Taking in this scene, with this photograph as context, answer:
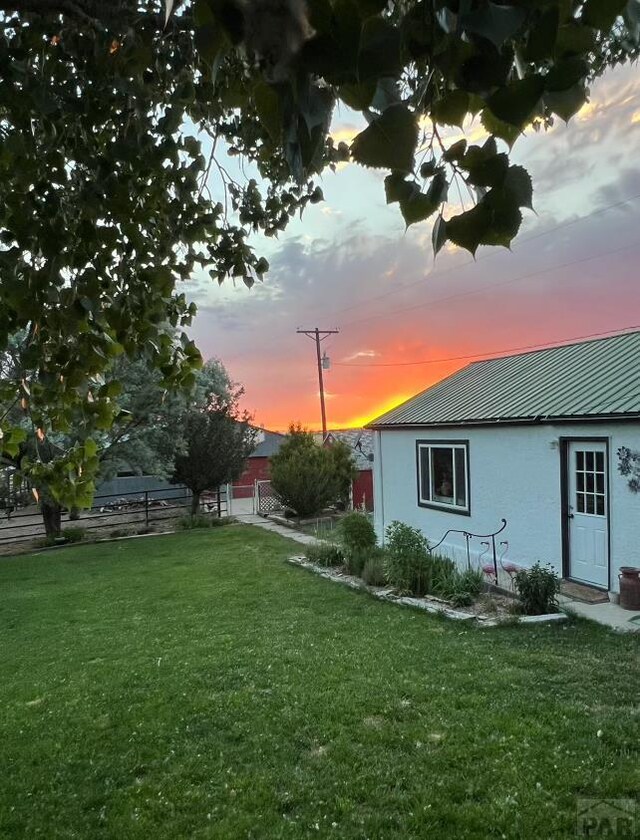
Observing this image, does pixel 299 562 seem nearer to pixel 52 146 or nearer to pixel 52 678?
pixel 52 678

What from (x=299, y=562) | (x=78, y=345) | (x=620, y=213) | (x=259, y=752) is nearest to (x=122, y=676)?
(x=259, y=752)

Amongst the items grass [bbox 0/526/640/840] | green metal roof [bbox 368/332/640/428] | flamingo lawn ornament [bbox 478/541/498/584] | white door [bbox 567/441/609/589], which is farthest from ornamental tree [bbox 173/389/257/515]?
white door [bbox 567/441/609/589]

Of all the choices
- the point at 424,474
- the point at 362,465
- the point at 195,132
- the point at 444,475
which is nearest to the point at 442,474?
the point at 444,475

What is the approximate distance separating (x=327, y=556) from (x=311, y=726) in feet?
22.5

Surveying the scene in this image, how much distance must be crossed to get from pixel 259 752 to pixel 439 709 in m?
1.34

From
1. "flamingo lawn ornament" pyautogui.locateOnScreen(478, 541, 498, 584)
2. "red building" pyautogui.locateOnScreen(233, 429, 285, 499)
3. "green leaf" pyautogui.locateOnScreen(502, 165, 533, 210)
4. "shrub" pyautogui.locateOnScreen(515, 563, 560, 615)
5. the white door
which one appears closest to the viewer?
"green leaf" pyautogui.locateOnScreen(502, 165, 533, 210)

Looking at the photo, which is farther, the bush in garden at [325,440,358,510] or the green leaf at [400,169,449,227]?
the bush in garden at [325,440,358,510]

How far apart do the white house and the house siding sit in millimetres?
17

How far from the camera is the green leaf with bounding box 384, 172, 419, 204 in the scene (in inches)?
33.6

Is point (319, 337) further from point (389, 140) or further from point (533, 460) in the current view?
point (389, 140)

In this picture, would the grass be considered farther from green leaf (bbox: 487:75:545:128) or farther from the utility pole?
the utility pole

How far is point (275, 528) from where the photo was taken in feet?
56.0

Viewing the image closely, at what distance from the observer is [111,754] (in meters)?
3.81

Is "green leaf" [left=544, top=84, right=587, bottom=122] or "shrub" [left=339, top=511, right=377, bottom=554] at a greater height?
"green leaf" [left=544, top=84, right=587, bottom=122]
